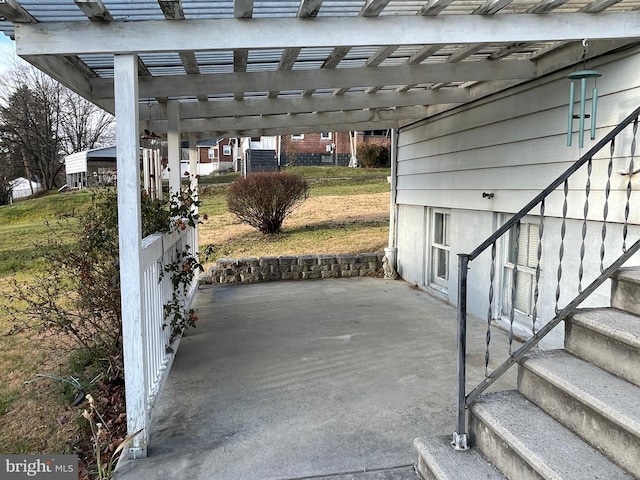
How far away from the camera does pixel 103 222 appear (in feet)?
13.0

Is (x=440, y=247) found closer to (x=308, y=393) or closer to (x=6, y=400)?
(x=308, y=393)

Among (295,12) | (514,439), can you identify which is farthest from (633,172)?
(295,12)

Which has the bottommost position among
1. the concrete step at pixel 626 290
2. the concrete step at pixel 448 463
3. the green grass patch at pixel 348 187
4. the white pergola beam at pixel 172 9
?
the concrete step at pixel 448 463

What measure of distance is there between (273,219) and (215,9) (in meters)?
8.87

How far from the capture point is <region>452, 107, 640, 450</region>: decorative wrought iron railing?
2.51 meters

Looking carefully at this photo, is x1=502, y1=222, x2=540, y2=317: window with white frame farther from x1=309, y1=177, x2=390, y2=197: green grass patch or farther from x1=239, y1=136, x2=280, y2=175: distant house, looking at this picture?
x1=239, y1=136, x2=280, y2=175: distant house

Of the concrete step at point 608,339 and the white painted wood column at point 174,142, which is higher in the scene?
the white painted wood column at point 174,142

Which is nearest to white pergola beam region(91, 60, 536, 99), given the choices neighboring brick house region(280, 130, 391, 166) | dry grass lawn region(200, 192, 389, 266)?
dry grass lawn region(200, 192, 389, 266)

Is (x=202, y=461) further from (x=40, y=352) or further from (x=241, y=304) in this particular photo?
(x=241, y=304)

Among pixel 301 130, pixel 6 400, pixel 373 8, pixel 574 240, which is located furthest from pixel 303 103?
pixel 6 400

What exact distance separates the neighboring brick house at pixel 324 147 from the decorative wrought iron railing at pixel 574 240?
25.7 meters

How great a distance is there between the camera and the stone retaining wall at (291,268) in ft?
27.1

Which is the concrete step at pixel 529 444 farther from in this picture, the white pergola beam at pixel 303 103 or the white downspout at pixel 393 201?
the white downspout at pixel 393 201

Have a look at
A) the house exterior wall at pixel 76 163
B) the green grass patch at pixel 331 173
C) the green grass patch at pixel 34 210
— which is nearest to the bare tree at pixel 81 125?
the house exterior wall at pixel 76 163
